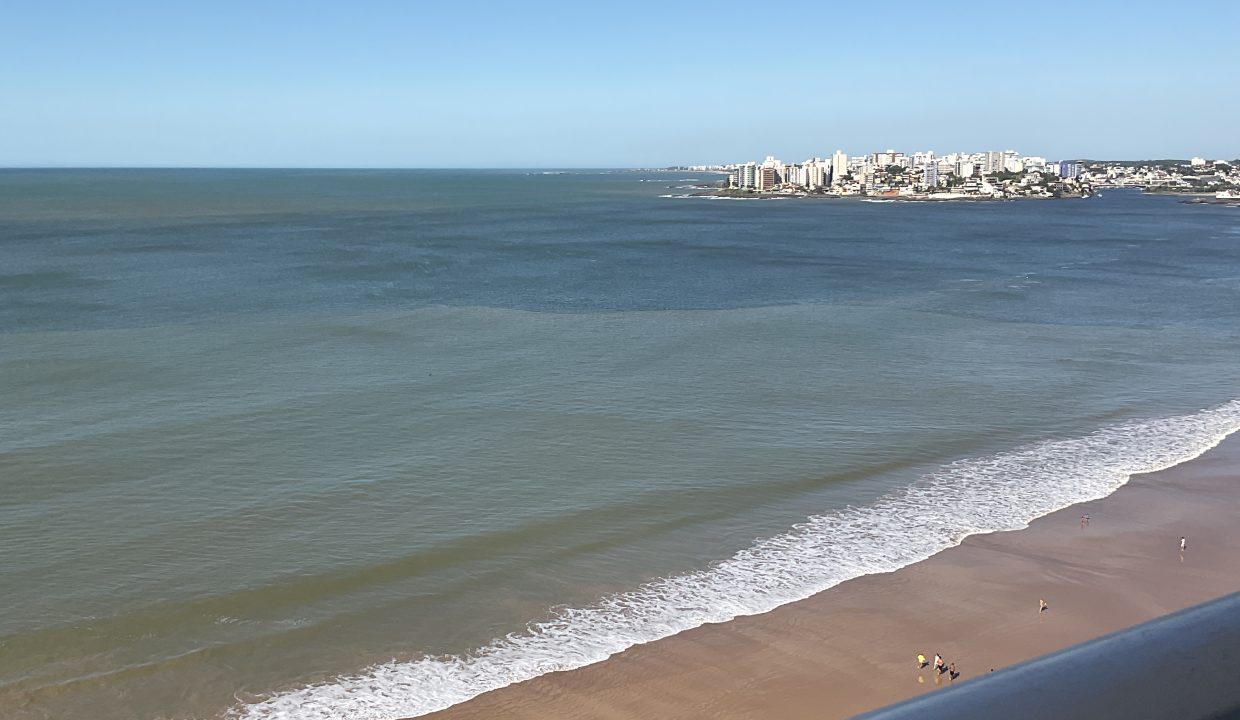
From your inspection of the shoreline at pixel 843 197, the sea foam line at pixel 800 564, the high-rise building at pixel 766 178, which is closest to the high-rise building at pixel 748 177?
the high-rise building at pixel 766 178

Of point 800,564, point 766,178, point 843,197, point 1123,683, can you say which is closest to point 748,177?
point 766,178

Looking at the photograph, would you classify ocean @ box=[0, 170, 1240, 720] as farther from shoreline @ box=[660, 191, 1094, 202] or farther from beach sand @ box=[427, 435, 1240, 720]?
shoreline @ box=[660, 191, 1094, 202]

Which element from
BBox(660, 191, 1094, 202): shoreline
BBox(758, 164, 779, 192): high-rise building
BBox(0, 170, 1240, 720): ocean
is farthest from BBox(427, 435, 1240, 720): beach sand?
BBox(758, 164, 779, 192): high-rise building

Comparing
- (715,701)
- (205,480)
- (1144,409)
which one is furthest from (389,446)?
(1144,409)

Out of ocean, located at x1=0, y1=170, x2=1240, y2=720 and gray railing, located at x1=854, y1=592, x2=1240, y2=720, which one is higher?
gray railing, located at x1=854, y1=592, x2=1240, y2=720

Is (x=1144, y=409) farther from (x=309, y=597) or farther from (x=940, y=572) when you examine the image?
(x=309, y=597)
